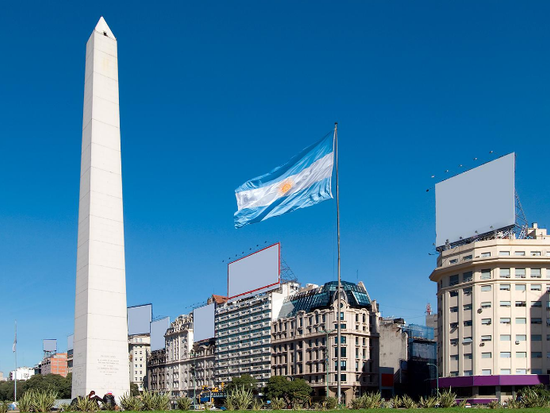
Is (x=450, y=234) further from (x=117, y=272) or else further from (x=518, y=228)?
(x=117, y=272)

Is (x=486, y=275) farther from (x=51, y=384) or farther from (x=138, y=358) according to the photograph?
(x=138, y=358)

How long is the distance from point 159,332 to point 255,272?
150 feet

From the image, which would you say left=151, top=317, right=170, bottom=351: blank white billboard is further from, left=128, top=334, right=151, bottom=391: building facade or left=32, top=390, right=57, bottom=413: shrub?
left=32, top=390, right=57, bottom=413: shrub

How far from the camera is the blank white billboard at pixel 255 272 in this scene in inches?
4328

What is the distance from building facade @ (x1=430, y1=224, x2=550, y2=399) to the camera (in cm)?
6644

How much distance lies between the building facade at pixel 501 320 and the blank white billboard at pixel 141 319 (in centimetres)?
9594

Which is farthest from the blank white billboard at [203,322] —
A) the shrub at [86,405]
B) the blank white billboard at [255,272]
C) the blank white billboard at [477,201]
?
the shrub at [86,405]

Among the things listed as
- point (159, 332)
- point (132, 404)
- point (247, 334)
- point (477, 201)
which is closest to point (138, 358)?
point (159, 332)

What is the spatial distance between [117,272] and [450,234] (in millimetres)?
47629

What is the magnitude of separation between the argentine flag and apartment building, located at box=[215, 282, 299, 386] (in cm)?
7773

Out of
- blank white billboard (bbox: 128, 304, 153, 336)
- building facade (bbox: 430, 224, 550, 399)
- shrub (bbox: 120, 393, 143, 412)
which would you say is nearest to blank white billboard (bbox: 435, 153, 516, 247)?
building facade (bbox: 430, 224, 550, 399)

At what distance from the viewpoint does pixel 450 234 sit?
75312 mm

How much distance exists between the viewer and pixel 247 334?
117 meters

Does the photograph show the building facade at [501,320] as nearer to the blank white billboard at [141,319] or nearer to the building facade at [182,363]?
the building facade at [182,363]
